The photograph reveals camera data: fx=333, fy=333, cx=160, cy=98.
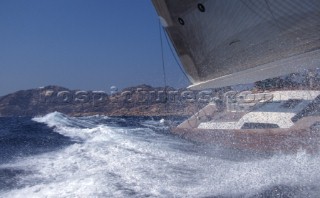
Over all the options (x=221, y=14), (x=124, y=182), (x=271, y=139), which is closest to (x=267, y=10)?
(x=221, y=14)

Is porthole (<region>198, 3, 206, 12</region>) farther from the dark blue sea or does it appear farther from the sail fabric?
the dark blue sea

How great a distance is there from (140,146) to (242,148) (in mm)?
3147

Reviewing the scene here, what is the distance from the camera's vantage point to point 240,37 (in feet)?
15.8

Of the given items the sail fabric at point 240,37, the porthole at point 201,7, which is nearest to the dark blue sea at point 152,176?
the sail fabric at point 240,37

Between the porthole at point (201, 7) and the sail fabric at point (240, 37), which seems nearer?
the sail fabric at point (240, 37)

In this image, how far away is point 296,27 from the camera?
4.11m

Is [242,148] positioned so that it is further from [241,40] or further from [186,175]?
[241,40]

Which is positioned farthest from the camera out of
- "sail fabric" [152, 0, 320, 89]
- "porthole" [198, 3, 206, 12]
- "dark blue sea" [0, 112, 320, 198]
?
"porthole" [198, 3, 206, 12]

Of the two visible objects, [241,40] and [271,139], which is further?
[271,139]

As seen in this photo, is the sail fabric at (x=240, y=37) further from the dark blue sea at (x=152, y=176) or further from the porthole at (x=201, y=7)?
the dark blue sea at (x=152, y=176)

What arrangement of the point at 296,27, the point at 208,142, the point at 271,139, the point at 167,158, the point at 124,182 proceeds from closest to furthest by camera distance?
the point at 296,27
the point at 124,182
the point at 167,158
the point at 271,139
the point at 208,142

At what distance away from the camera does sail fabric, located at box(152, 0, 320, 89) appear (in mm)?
4000

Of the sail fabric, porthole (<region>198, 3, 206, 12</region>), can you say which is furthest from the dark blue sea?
porthole (<region>198, 3, 206, 12</region>)

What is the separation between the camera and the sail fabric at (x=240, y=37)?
13.1 feet
